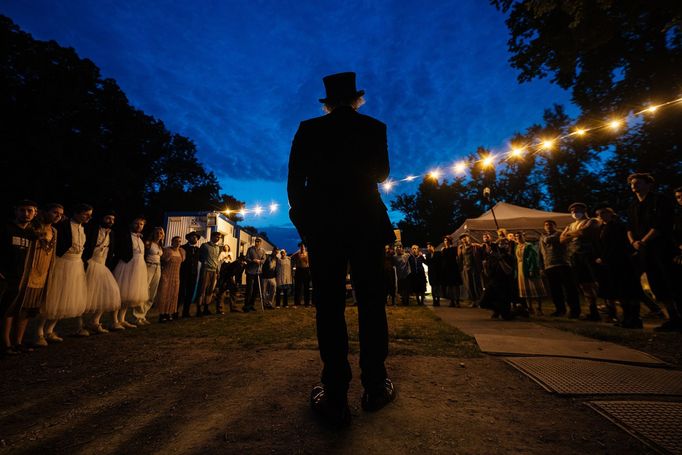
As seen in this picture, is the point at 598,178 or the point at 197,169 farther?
the point at 197,169

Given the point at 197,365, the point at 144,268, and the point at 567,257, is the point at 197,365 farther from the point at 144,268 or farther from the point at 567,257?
the point at 567,257

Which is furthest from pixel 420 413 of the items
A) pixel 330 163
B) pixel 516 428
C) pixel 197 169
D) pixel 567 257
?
pixel 197 169

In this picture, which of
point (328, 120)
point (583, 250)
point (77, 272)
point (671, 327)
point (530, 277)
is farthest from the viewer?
point (530, 277)

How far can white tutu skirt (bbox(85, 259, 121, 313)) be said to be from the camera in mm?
4797

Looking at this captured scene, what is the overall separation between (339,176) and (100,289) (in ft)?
16.9

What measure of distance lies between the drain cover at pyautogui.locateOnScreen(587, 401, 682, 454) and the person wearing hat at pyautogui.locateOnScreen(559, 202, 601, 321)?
5430 mm

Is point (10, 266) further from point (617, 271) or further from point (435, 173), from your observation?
point (435, 173)

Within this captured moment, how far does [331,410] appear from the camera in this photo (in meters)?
1.55

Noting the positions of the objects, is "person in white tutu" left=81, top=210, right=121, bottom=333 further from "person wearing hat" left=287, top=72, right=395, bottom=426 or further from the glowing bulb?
the glowing bulb

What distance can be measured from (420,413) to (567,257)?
675 centimetres

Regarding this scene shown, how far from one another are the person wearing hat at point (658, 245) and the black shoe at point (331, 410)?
520cm

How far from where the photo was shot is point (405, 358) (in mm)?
2863


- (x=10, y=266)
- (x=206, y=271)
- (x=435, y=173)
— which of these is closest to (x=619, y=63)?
(x=435, y=173)

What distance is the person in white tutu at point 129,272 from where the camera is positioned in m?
5.48
